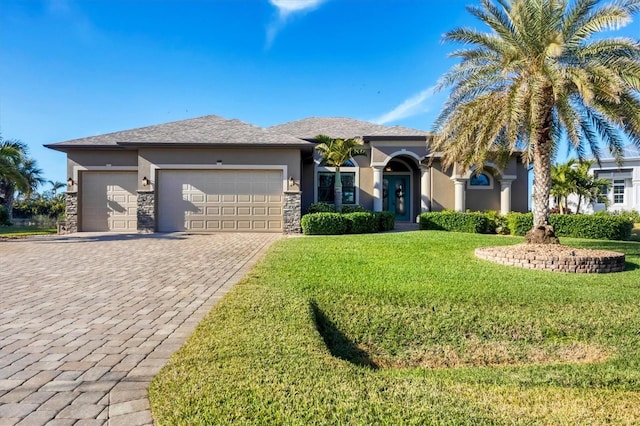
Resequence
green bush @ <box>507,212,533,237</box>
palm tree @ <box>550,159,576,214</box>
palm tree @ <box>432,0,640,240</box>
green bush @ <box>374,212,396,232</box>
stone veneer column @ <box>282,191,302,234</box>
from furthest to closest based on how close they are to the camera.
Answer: palm tree @ <box>550,159,576,214</box>
green bush @ <box>374,212,396,232</box>
stone veneer column @ <box>282,191,302,234</box>
green bush @ <box>507,212,533,237</box>
palm tree @ <box>432,0,640,240</box>

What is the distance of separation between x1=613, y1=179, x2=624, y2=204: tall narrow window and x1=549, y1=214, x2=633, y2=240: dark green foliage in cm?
1540

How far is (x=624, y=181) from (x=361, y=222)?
2347 centimetres

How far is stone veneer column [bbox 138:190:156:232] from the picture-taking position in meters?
14.8

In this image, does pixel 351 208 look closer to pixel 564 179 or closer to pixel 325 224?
pixel 325 224

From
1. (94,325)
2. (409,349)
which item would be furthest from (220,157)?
(409,349)

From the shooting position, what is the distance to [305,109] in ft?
74.2

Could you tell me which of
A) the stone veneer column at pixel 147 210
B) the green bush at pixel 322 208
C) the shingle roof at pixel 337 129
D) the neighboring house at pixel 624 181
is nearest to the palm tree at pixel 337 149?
the green bush at pixel 322 208

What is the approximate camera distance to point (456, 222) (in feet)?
48.8

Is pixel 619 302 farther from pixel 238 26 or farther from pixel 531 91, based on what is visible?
pixel 238 26

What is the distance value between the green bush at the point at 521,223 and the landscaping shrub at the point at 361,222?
223 inches

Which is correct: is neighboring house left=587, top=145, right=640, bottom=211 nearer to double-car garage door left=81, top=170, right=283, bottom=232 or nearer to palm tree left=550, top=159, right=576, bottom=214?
palm tree left=550, top=159, right=576, bottom=214

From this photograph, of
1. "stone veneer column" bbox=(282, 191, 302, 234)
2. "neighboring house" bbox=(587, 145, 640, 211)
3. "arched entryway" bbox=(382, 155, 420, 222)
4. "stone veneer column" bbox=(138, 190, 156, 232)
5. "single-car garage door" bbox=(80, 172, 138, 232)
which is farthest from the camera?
"neighboring house" bbox=(587, 145, 640, 211)

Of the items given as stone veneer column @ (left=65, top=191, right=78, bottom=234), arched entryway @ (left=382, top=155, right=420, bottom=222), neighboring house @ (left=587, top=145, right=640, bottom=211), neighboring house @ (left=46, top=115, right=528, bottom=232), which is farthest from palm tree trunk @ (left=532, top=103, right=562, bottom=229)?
neighboring house @ (left=587, top=145, right=640, bottom=211)

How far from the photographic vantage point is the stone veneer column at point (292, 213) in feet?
48.2
